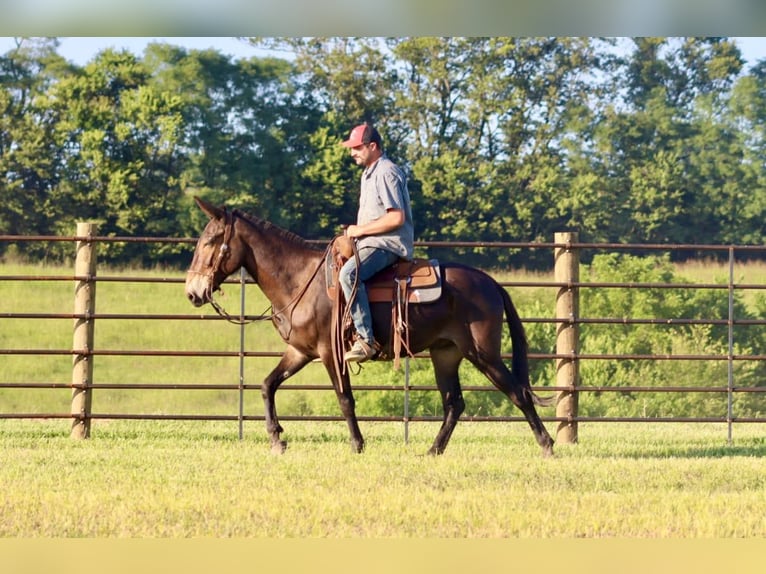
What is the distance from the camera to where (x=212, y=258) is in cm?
881

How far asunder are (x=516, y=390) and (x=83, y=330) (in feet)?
12.6

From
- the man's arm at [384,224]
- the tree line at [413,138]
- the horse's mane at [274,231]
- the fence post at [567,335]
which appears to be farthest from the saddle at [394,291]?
the tree line at [413,138]

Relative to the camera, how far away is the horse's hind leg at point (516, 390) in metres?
8.76

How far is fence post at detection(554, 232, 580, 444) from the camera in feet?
33.9

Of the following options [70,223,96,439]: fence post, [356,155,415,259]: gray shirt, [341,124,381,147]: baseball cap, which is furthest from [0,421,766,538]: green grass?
[341,124,381,147]: baseball cap

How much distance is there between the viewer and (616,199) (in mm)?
37219

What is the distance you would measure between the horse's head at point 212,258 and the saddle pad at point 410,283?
105 centimetres

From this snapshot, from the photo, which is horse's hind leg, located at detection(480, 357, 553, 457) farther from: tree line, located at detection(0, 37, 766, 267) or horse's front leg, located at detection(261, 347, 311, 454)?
tree line, located at detection(0, 37, 766, 267)

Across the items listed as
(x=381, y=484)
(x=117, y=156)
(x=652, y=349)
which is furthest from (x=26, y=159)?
(x=381, y=484)

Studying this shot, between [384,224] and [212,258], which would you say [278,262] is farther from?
[384,224]

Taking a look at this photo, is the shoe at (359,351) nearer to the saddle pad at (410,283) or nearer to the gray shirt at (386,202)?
the saddle pad at (410,283)

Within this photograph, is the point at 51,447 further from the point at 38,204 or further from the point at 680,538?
the point at 38,204

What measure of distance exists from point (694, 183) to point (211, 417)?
3007 centimetres

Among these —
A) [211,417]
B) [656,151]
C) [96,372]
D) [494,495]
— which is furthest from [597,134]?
[494,495]
